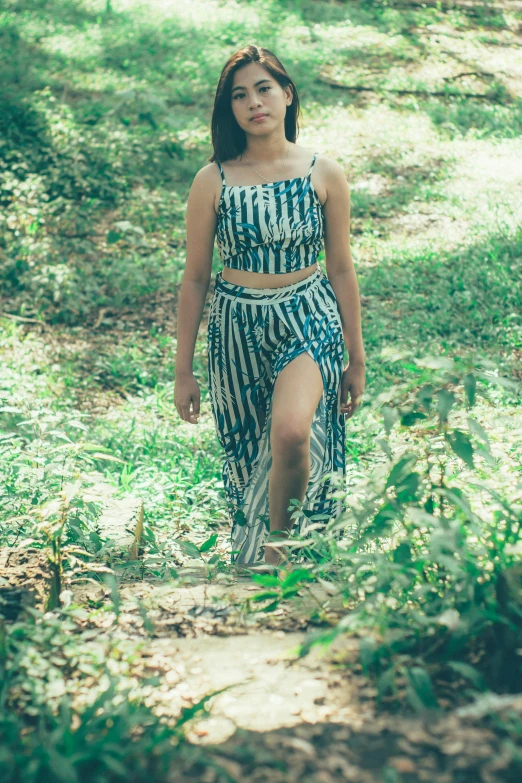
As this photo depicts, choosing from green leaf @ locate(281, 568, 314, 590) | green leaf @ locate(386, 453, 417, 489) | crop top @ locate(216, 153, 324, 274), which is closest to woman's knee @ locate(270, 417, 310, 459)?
crop top @ locate(216, 153, 324, 274)

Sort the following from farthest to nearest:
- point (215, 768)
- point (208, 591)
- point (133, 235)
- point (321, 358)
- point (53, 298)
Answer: point (133, 235)
point (53, 298)
point (321, 358)
point (208, 591)
point (215, 768)

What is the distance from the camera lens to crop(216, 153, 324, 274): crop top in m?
3.30

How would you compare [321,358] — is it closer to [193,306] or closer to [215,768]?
[193,306]

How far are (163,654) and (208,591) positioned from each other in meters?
0.51

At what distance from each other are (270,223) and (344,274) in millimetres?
459

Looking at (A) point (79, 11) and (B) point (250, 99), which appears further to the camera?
(A) point (79, 11)

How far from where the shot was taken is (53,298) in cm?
A: 698

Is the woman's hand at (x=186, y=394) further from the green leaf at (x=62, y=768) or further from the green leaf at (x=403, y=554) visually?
the green leaf at (x=62, y=768)

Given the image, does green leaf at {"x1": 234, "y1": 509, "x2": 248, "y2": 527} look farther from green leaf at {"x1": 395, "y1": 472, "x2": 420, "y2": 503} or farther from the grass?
green leaf at {"x1": 395, "y1": 472, "x2": 420, "y2": 503}

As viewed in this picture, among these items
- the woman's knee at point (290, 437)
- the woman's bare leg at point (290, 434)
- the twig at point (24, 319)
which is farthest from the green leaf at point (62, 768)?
the twig at point (24, 319)

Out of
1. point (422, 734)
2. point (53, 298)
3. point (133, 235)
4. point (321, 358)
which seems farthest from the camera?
point (133, 235)

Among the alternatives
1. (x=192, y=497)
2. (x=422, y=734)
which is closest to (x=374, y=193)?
(x=192, y=497)

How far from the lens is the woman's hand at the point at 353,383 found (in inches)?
142

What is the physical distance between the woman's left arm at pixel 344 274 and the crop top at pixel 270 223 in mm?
97
